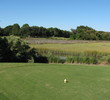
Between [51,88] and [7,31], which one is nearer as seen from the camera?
[51,88]

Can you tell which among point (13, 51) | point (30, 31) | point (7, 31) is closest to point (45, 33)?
point (30, 31)

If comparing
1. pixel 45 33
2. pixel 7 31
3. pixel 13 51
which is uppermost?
pixel 7 31

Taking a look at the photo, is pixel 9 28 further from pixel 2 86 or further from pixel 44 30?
pixel 2 86

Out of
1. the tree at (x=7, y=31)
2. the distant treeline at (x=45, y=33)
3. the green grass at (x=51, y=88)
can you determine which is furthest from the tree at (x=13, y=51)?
the distant treeline at (x=45, y=33)

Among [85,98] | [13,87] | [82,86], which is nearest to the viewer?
[85,98]

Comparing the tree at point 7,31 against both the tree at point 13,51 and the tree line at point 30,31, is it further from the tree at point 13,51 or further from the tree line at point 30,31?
the tree at point 13,51

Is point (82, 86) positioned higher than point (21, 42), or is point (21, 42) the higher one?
point (21, 42)

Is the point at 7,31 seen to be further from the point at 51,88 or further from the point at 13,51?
the point at 51,88

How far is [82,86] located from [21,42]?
30.8 feet

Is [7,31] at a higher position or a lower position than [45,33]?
higher

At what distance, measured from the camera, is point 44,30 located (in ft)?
249

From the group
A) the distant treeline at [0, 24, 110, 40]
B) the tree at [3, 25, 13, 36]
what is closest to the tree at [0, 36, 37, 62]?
the tree at [3, 25, 13, 36]

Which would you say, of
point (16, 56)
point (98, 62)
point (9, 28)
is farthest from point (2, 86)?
point (9, 28)

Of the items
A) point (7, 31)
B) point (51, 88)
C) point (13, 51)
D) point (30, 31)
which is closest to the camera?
point (51, 88)
